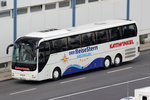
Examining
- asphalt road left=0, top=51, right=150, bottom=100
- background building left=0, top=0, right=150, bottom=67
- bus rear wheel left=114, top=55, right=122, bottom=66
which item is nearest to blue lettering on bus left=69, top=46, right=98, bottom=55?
asphalt road left=0, top=51, right=150, bottom=100

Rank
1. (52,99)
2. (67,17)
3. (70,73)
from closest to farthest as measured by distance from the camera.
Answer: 1. (52,99)
2. (70,73)
3. (67,17)

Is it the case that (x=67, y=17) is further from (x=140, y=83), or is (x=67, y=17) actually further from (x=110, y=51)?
(x=140, y=83)

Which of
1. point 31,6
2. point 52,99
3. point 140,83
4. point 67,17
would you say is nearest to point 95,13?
point 67,17

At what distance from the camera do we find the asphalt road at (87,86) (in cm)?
3142

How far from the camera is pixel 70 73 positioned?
36031 millimetres

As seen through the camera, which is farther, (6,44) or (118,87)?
(6,44)

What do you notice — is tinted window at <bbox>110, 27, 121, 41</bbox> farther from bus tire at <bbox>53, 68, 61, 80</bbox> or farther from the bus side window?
bus tire at <bbox>53, 68, 61, 80</bbox>

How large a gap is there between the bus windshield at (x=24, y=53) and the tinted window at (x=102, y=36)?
444 cm

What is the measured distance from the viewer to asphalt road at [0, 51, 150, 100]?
103 ft

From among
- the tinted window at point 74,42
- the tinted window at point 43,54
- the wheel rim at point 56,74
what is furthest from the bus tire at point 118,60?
the tinted window at point 43,54

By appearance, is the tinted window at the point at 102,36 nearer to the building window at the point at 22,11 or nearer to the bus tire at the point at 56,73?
the bus tire at the point at 56,73

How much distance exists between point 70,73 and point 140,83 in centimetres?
421

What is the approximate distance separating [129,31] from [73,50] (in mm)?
4608

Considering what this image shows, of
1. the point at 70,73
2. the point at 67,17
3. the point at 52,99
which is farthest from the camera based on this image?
the point at 67,17
